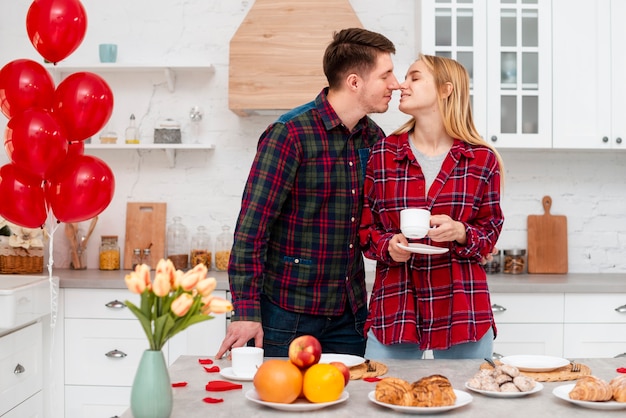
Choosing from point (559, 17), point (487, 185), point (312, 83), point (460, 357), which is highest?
point (559, 17)

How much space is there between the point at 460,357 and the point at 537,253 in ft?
6.58

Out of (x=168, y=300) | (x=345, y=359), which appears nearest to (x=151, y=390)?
(x=168, y=300)

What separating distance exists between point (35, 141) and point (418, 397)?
1.57m

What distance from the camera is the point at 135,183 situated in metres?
4.22

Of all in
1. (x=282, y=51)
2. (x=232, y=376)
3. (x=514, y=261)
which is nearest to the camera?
(x=232, y=376)

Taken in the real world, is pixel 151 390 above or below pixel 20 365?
above

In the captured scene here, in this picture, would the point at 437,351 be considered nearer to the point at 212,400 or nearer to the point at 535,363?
the point at 535,363

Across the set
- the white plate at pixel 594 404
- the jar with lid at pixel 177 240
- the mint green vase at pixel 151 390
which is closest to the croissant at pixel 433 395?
the white plate at pixel 594 404

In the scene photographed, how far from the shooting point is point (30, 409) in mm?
3473

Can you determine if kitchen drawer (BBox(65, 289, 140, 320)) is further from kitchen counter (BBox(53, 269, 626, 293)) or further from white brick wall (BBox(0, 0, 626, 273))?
white brick wall (BBox(0, 0, 626, 273))

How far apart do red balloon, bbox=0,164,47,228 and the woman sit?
1123 mm

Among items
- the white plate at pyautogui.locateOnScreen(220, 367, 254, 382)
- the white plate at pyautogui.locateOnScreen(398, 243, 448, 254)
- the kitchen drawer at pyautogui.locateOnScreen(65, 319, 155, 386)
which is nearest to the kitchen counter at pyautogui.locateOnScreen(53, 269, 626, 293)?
the kitchen drawer at pyautogui.locateOnScreen(65, 319, 155, 386)

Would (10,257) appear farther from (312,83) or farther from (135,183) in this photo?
(312,83)

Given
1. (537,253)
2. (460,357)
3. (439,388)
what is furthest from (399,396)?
(537,253)
